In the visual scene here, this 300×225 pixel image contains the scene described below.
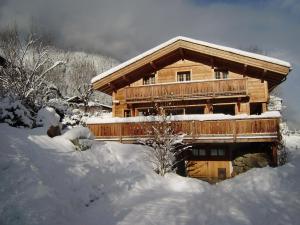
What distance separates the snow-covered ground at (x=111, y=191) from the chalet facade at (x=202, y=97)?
3289mm

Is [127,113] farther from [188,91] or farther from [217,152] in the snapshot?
[217,152]

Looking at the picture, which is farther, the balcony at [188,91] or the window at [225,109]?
the window at [225,109]

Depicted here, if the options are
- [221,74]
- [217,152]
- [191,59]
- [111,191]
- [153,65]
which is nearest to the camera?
[111,191]

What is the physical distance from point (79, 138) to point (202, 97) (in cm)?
992

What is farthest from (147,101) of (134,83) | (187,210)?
(187,210)

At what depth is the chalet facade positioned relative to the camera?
62.7 feet

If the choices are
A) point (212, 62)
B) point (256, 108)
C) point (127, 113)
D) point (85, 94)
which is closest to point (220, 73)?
point (212, 62)

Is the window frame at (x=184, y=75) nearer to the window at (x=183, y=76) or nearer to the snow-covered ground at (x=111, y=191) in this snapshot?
the window at (x=183, y=76)

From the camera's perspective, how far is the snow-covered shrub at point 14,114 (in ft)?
47.6

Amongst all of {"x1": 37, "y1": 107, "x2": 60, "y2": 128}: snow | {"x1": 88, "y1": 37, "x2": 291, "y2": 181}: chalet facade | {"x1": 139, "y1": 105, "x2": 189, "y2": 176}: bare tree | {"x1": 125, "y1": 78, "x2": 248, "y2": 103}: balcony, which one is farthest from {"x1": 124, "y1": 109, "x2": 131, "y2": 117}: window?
{"x1": 37, "y1": 107, "x2": 60, "y2": 128}: snow

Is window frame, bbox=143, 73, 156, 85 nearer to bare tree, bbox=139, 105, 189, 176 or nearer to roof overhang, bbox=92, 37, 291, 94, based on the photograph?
roof overhang, bbox=92, 37, 291, 94

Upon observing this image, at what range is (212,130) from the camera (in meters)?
19.2

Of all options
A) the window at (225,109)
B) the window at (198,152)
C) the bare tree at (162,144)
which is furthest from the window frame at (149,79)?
the bare tree at (162,144)

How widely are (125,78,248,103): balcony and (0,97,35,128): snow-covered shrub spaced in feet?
32.1
